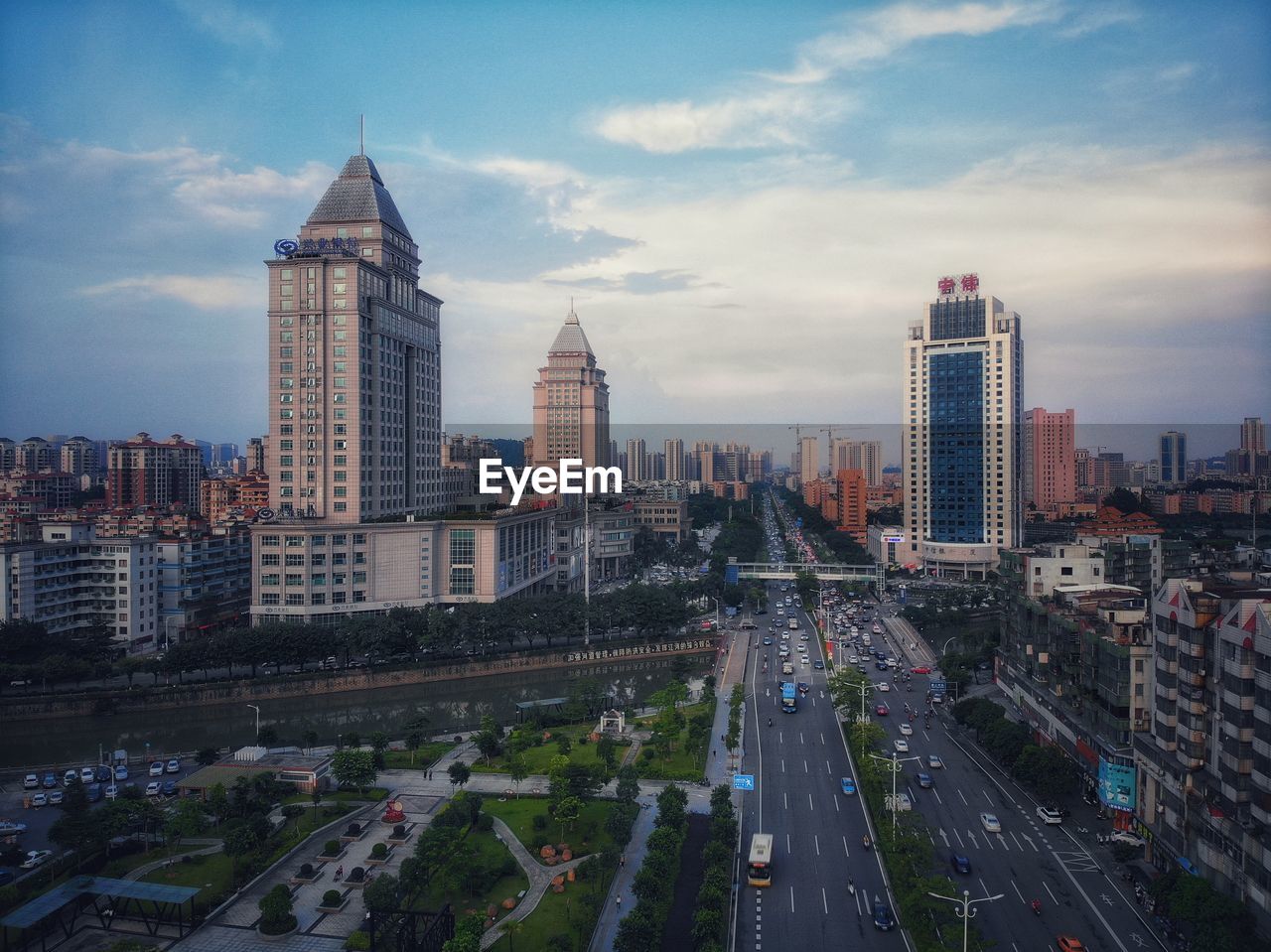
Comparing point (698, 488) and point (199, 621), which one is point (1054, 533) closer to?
point (199, 621)

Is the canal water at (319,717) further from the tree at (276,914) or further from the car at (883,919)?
the car at (883,919)

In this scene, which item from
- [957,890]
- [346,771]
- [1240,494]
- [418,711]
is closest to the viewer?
[957,890]

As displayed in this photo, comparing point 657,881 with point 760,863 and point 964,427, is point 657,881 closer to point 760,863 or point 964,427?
point 760,863

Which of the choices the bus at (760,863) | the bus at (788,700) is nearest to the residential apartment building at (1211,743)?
the bus at (760,863)

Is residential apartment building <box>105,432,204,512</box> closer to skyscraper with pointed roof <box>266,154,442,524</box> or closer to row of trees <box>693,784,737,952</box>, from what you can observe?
skyscraper with pointed roof <box>266,154,442,524</box>

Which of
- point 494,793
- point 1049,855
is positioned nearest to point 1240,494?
point 1049,855

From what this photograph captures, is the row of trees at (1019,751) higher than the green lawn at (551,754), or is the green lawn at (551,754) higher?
the row of trees at (1019,751)
